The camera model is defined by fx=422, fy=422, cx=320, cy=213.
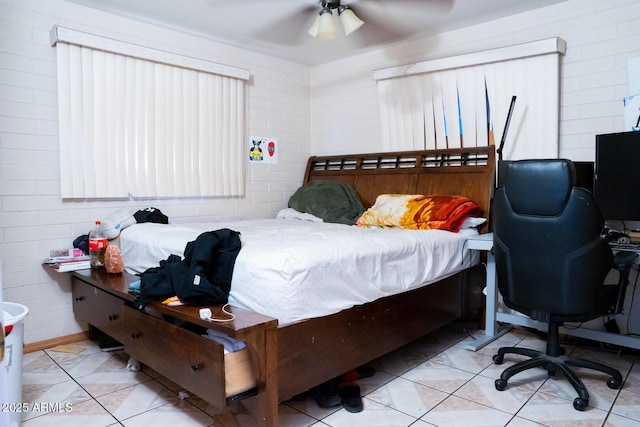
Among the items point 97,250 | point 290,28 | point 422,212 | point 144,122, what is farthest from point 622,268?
point 144,122

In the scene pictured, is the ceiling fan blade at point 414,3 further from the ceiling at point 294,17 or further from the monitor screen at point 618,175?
the monitor screen at point 618,175

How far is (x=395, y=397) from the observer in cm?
209

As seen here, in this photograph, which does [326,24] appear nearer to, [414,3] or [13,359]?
[414,3]

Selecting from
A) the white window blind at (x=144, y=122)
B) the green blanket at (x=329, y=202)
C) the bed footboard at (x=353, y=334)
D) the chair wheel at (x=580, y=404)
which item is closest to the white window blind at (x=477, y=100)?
the green blanket at (x=329, y=202)

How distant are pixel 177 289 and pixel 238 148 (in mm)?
2245

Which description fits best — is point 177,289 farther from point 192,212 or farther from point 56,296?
point 192,212

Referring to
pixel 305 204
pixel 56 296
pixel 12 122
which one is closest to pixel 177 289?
pixel 56 296

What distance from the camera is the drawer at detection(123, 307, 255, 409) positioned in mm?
1521

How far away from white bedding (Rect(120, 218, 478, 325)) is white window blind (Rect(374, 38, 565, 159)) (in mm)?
1062

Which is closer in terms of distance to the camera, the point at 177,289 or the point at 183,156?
the point at 177,289

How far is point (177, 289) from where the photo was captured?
69.5 inches

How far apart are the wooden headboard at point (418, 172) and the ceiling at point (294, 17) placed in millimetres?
999

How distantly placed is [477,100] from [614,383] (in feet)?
7.03

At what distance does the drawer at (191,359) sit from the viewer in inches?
59.9
